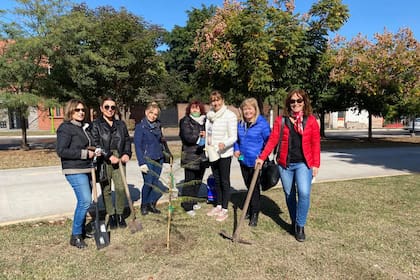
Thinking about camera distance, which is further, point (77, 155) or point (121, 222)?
point (121, 222)

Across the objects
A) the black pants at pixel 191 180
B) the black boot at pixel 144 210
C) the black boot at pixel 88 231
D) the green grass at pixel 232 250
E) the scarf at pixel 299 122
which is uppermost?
the scarf at pixel 299 122

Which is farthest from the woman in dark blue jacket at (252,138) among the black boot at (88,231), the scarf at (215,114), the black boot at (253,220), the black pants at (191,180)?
the black boot at (88,231)

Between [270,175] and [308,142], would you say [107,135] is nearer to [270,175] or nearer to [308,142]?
[270,175]

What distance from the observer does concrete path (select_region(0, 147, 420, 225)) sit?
524 centimetres

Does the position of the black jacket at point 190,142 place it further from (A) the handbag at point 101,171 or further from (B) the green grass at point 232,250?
(A) the handbag at point 101,171

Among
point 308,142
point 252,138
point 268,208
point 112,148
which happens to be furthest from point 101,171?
point 268,208

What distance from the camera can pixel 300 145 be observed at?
150 inches

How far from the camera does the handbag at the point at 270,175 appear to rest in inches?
167

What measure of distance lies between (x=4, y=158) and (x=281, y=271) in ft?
38.4

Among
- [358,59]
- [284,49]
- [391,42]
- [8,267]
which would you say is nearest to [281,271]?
[8,267]

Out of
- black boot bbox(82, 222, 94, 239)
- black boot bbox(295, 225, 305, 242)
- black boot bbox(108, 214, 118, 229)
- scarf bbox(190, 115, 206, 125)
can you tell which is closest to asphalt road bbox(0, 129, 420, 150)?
black boot bbox(82, 222, 94, 239)

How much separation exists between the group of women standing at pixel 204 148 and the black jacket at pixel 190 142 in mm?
15

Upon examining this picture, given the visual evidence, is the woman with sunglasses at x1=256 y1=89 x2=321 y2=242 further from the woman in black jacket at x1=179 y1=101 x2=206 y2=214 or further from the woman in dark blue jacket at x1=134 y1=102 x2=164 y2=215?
the woman in dark blue jacket at x1=134 y1=102 x2=164 y2=215

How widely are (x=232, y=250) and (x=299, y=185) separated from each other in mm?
1089
